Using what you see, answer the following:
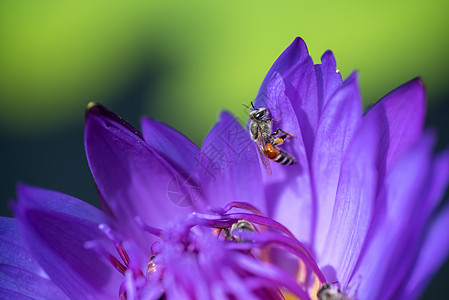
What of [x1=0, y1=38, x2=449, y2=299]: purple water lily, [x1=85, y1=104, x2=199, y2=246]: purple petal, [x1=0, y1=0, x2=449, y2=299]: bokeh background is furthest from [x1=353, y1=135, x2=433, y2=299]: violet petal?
[x1=0, y1=0, x2=449, y2=299]: bokeh background

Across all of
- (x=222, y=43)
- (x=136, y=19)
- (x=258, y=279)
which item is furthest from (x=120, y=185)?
(x=136, y=19)

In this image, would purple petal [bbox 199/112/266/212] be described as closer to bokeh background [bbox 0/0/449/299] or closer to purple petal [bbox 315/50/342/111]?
purple petal [bbox 315/50/342/111]

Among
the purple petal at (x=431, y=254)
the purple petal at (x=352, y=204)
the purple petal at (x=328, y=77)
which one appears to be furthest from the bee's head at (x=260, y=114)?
the purple petal at (x=431, y=254)

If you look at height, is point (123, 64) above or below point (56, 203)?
above

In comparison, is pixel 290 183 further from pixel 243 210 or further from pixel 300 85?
pixel 300 85

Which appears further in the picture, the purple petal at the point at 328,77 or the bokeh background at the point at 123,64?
the bokeh background at the point at 123,64

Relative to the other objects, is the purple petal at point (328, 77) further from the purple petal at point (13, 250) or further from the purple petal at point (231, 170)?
the purple petal at point (13, 250)

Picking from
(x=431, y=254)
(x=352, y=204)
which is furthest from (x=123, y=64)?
(x=431, y=254)
